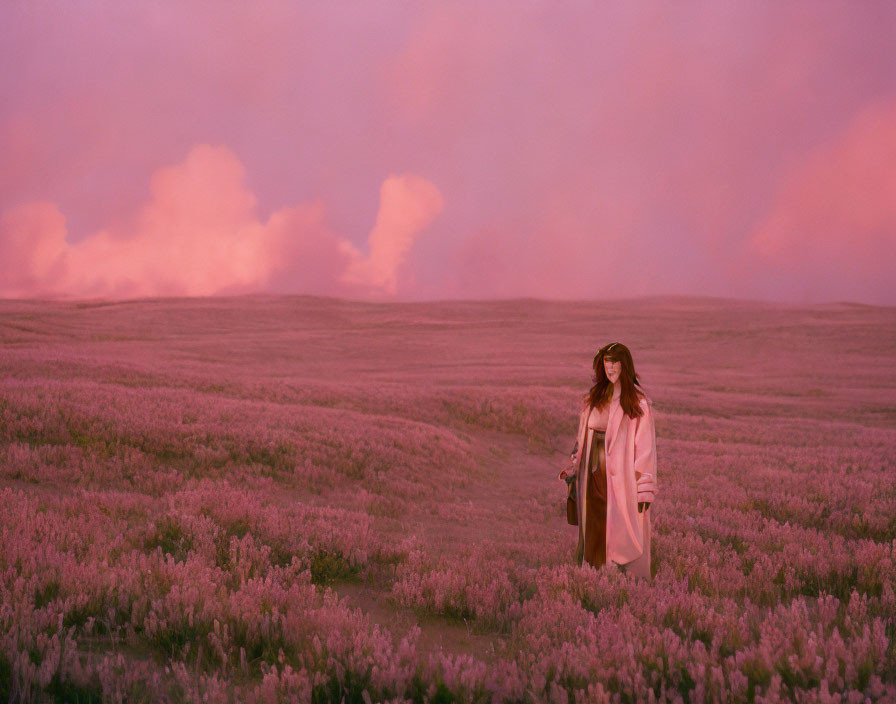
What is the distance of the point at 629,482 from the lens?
5672mm

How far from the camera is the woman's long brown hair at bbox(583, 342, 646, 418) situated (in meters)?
Result: 5.58

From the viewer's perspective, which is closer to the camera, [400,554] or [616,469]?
[616,469]

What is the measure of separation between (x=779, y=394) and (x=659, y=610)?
108 feet

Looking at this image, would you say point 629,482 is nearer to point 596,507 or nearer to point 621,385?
point 596,507

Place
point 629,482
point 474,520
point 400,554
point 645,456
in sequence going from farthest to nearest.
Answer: point 474,520, point 400,554, point 629,482, point 645,456

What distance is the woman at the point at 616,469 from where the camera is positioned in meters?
5.47

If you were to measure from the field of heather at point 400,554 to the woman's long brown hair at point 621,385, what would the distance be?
161cm

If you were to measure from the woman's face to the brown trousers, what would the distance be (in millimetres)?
622

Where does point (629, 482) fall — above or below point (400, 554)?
above

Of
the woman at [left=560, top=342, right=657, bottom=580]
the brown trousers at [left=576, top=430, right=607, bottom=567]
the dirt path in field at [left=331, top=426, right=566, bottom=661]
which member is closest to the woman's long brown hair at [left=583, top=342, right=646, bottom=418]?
the woman at [left=560, top=342, right=657, bottom=580]

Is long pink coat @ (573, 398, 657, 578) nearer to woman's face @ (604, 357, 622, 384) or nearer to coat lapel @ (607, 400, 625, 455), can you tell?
coat lapel @ (607, 400, 625, 455)

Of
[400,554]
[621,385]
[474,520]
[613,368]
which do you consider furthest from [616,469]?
[474,520]

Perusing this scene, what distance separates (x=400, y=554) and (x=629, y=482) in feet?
8.34

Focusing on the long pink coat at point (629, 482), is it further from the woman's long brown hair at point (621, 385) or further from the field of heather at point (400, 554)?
the field of heather at point (400, 554)
